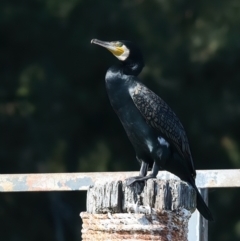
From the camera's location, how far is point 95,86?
8.34m

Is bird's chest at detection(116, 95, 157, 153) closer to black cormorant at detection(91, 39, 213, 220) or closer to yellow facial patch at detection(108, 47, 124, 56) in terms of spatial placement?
black cormorant at detection(91, 39, 213, 220)

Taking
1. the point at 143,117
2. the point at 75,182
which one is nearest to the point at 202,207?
the point at 75,182

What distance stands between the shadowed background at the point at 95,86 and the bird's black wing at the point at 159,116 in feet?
14.0

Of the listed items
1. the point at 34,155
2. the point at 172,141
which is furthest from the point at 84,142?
the point at 172,141

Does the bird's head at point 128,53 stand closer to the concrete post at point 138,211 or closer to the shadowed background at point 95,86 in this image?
the concrete post at point 138,211

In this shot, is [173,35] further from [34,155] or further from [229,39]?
[34,155]

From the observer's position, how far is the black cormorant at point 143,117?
3557 mm

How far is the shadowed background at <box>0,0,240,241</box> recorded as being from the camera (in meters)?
8.06

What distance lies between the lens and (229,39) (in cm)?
783

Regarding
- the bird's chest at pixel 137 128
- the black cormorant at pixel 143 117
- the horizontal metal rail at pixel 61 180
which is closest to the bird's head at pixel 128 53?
the black cormorant at pixel 143 117

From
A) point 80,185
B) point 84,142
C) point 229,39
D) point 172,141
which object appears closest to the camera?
point 80,185

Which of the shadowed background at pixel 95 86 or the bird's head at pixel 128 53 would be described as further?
the shadowed background at pixel 95 86

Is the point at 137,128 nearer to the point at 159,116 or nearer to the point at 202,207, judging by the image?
the point at 159,116

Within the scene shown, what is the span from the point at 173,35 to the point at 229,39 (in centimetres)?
58
